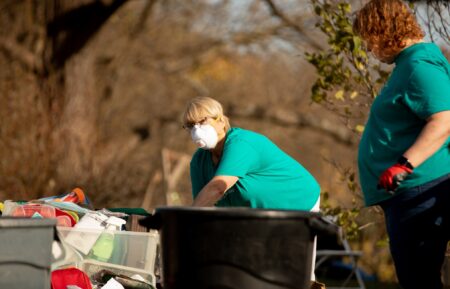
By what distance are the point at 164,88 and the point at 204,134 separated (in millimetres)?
15667

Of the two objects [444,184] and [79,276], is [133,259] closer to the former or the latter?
[79,276]

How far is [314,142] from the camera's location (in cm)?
2169

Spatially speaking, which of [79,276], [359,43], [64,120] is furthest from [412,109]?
[64,120]

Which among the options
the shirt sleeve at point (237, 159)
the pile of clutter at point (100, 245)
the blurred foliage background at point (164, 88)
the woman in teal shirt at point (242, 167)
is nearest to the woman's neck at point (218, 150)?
the woman in teal shirt at point (242, 167)

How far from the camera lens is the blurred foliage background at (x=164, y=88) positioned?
27.4 ft

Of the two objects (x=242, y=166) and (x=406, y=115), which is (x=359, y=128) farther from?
(x=406, y=115)

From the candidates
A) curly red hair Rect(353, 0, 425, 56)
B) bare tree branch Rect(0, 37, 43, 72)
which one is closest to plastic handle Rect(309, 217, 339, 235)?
curly red hair Rect(353, 0, 425, 56)

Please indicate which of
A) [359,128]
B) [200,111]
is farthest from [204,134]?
[359,128]

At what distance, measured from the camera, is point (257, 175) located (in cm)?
594

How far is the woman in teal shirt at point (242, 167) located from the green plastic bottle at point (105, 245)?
0.57 m

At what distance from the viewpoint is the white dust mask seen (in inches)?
230

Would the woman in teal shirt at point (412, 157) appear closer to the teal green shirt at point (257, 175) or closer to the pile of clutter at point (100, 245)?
the teal green shirt at point (257, 175)

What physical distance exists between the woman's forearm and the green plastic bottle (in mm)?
2221

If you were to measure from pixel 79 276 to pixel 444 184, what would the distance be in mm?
2255
